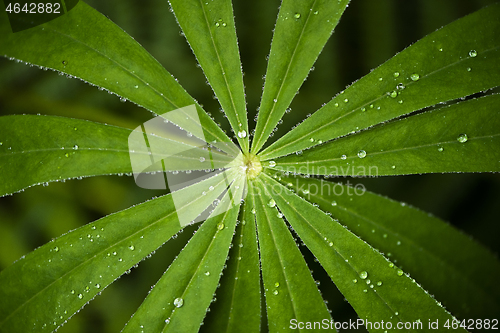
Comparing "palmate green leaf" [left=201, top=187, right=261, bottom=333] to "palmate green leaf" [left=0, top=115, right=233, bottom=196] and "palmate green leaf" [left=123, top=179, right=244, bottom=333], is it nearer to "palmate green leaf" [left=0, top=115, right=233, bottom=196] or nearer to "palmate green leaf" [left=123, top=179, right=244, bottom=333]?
"palmate green leaf" [left=123, top=179, right=244, bottom=333]

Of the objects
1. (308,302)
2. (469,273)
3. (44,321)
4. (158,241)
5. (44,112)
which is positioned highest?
(44,112)

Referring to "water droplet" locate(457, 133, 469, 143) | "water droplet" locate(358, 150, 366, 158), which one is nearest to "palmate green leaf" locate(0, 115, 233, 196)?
"water droplet" locate(358, 150, 366, 158)

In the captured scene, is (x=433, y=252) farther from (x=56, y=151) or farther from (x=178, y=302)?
(x=56, y=151)

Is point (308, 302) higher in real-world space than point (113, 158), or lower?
lower

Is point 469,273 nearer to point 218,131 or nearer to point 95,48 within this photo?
point 218,131

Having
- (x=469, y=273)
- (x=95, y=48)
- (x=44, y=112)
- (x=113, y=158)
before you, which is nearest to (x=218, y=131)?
(x=113, y=158)

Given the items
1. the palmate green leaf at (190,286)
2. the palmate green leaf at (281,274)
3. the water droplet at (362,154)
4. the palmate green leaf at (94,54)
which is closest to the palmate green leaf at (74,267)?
the palmate green leaf at (190,286)

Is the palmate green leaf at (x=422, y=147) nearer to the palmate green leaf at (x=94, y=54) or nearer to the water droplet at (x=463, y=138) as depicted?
the water droplet at (x=463, y=138)
